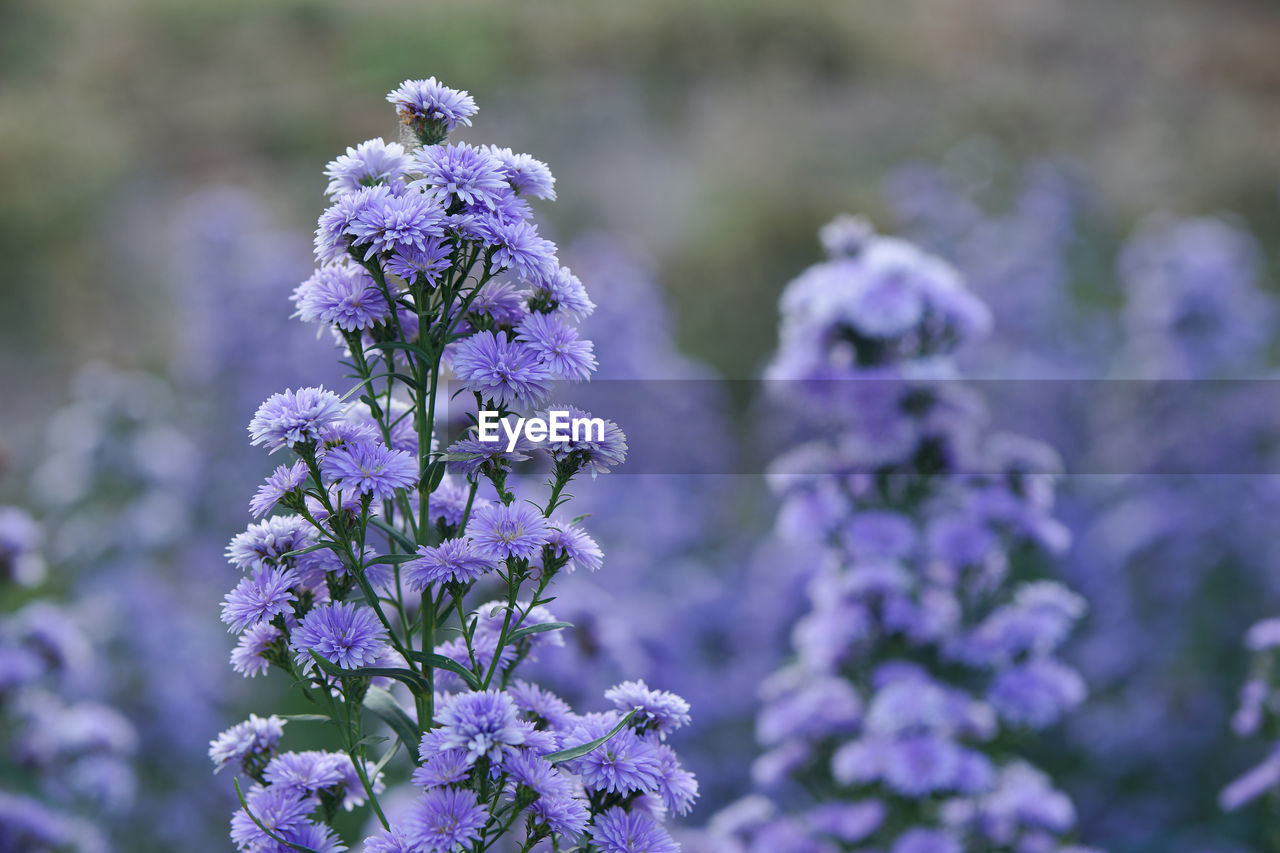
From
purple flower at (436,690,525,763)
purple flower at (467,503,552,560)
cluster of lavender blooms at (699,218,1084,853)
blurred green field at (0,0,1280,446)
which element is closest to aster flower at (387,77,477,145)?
purple flower at (467,503,552,560)

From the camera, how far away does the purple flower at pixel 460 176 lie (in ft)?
5.21

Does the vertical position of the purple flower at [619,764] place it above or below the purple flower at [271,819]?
above

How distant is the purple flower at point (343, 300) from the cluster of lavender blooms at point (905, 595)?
1.64 meters

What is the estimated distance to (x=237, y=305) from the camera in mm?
6727

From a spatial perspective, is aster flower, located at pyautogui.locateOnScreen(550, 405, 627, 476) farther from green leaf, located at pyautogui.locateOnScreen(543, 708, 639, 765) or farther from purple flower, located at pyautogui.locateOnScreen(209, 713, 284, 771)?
purple flower, located at pyautogui.locateOnScreen(209, 713, 284, 771)

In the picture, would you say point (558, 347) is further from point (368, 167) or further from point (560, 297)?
point (368, 167)

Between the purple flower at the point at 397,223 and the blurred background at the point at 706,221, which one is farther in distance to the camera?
the blurred background at the point at 706,221

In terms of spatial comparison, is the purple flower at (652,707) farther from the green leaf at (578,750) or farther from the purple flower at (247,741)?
the purple flower at (247,741)

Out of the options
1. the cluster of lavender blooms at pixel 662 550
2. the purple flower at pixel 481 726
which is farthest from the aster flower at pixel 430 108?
the cluster of lavender blooms at pixel 662 550

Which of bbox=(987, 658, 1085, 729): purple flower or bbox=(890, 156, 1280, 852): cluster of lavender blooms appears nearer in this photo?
bbox=(987, 658, 1085, 729): purple flower

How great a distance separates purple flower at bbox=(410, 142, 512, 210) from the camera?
62.6 inches

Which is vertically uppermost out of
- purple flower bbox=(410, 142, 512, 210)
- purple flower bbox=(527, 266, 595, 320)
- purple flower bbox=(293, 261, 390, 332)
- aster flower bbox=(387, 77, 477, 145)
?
aster flower bbox=(387, 77, 477, 145)

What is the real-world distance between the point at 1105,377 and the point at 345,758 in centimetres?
609

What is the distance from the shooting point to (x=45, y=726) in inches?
132
